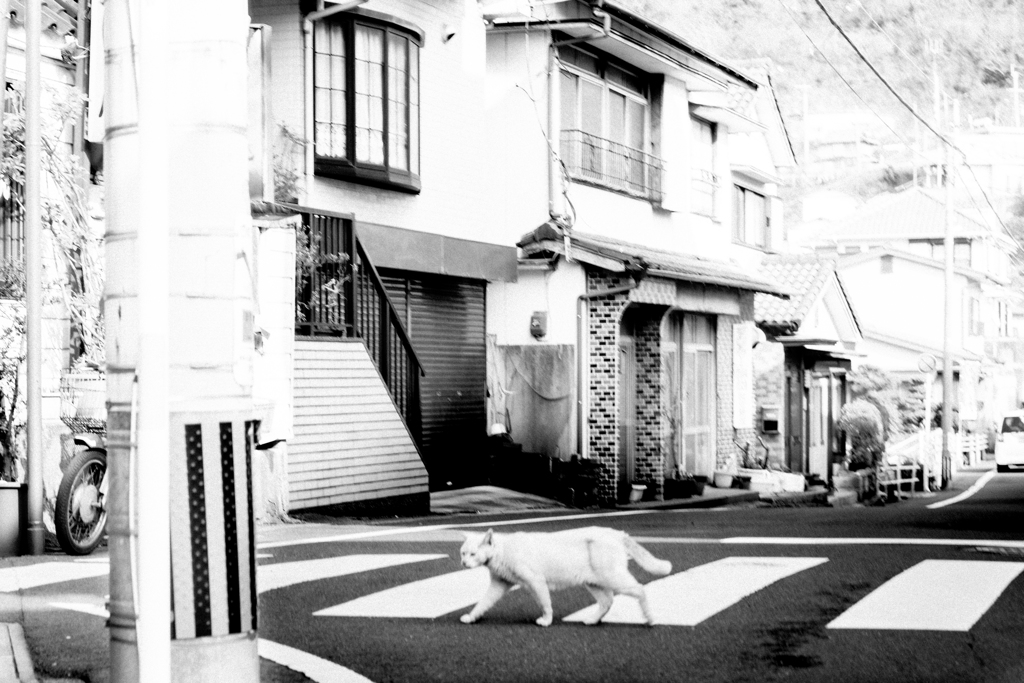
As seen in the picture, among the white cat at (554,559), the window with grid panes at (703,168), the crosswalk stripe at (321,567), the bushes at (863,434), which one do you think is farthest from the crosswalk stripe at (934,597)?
the bushes at (863,434)

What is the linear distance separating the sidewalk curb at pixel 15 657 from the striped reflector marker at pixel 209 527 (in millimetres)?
1888

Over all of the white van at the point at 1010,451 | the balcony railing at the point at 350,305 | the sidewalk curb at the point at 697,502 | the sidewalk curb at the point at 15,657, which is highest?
the balcony railing at the point at 350,305

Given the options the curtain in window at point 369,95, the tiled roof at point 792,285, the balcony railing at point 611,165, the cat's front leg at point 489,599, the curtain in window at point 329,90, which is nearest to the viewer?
the cat's front leg at point 489,599

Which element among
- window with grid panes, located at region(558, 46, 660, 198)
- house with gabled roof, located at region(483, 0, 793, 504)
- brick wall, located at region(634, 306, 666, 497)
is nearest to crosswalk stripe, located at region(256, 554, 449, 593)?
house with gabled roof, located at region(483, 0, 793, 504)

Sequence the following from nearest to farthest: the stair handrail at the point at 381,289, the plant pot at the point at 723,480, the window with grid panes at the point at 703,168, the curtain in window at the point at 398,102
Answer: the stair handrail at the point at 381,289
the curtain in window at the point at 398,102
the plant pot at the point at 723,480
the window with grid panes at the point at 703,168

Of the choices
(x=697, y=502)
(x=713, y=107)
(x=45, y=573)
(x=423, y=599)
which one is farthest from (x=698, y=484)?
(x=45, y=573)

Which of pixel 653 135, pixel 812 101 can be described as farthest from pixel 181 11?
pixel 812 101

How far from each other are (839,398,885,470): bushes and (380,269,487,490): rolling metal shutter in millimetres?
15796

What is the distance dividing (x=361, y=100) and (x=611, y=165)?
6.68 meters

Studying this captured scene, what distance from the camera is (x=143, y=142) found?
441cm

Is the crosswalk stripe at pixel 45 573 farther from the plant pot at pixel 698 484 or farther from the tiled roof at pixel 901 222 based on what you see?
the tiled roof at pixel 901 222

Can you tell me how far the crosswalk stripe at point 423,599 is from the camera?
8031 mm

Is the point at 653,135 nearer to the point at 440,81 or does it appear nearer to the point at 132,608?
the point at 440,81

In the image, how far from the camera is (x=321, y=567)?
9797 mm
